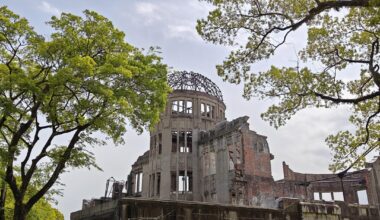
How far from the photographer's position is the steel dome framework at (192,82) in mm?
33281

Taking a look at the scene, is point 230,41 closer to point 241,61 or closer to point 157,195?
point 241,61

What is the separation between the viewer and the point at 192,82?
110 feet

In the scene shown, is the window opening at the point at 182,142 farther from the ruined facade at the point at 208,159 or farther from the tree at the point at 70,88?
the tree at the point at 70,88

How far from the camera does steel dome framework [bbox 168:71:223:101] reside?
109 feet

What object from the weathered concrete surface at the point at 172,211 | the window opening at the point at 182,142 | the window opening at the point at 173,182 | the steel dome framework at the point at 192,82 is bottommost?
the weathered concrete surface at the point at 172,211

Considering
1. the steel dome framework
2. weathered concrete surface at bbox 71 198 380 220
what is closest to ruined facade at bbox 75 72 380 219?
the steel dome framework

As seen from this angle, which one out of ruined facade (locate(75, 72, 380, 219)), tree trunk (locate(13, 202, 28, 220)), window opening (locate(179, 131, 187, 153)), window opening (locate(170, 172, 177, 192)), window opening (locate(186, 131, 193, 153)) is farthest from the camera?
window opening (locate(186, 131, 193, 153))

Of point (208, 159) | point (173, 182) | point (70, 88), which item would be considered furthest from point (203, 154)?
point (70, 88)

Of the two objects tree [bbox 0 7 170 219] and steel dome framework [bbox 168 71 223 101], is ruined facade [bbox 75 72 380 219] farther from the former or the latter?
tree [bbox 0 7 170 219]

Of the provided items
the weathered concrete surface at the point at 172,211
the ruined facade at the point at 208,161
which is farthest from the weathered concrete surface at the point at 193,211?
the ruined facade at the point at 208,161

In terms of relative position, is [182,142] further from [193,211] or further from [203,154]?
[193,211]

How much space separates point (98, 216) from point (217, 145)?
776 inches

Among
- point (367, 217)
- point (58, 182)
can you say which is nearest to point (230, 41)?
point (58, 182)

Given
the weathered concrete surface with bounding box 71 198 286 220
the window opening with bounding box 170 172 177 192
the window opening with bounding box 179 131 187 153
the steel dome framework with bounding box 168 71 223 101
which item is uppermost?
the steel dome framework with bounding box 168 71 223 101
